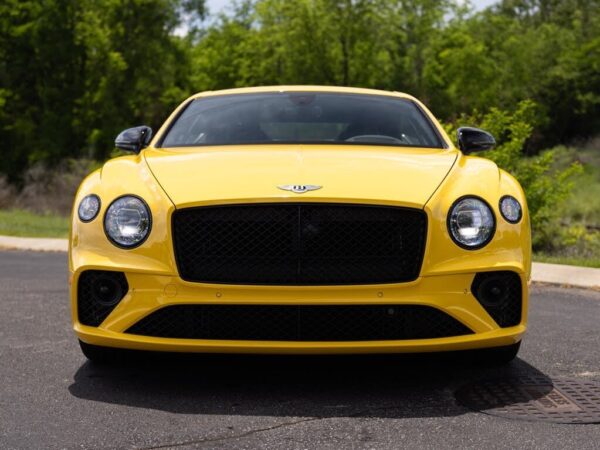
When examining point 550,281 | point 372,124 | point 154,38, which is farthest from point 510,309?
point 154,38

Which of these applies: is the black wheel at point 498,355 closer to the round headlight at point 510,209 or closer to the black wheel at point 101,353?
the round headlight at point 510,209

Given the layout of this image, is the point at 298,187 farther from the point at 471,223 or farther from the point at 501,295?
the point at 501,295

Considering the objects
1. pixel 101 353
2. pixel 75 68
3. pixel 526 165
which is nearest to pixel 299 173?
pixel 101 353

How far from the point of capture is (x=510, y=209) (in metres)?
4.48

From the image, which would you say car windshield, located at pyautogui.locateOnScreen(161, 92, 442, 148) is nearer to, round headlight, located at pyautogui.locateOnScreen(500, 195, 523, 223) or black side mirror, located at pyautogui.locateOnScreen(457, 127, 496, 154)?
black side mirror, located at pyautogui.locateOnScreen(457, 127, 496, 154)

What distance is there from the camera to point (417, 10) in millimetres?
55188

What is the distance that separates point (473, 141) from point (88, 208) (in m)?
2.33

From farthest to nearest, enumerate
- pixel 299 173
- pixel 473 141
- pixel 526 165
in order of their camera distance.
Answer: pixel 526 165 < pixel 473 141 < pixel 299 173

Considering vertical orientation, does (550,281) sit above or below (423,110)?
below

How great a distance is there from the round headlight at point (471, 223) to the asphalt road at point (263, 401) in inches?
28.9

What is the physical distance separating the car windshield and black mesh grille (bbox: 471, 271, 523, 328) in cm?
126

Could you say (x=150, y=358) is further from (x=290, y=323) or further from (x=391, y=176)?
(x=391, y=176)

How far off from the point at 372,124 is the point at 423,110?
17.4 inches

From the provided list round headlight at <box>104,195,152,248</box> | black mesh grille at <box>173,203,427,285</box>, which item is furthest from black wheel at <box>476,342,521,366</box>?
round headlight at <box>104,195,152,248</box>
